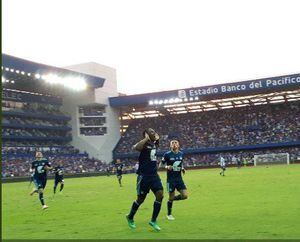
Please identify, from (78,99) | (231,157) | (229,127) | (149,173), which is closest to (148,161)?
(149,173)

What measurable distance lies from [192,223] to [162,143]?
7417cm

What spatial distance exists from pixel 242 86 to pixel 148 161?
67.2 meters

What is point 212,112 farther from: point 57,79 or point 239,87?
point 57,79

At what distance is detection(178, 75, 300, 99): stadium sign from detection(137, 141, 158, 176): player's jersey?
65731mm

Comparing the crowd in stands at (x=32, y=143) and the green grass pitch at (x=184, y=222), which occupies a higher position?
the crowd in stands at (x=32, y=143)

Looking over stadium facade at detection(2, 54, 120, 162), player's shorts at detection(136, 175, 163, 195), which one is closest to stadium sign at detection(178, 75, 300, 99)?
stadium facade at detection(2, 54, 120, 162)

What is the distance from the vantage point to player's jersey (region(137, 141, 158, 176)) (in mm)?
11812

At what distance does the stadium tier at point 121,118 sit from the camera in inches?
2980

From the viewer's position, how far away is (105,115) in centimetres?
9031

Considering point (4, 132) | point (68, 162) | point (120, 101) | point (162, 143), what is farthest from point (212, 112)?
point (4, 132)

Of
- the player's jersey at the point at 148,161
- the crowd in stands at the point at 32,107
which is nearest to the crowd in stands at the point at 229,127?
the crowd in stands at the point at 32,107

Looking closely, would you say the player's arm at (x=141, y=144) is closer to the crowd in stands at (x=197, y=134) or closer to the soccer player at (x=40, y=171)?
the soccer player at (x=40, y=171)

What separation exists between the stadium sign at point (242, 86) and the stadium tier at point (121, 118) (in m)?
0.16

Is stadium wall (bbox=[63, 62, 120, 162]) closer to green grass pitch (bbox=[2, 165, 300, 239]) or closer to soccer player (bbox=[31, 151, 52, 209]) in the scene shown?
soccer player (bbox=[31, 151, 52, 209])
